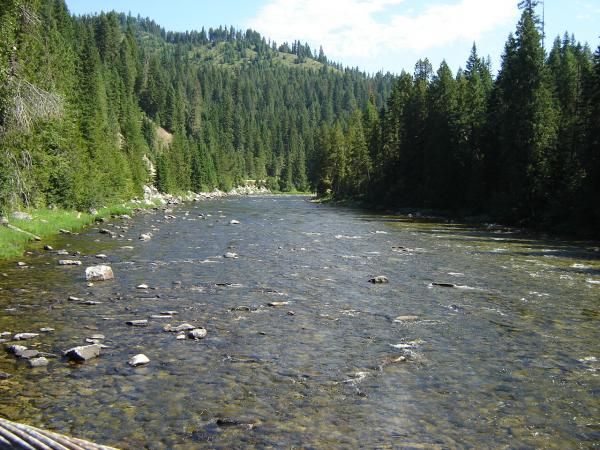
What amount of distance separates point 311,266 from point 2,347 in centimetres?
1574

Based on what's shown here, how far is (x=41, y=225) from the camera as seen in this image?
3534 centimetres

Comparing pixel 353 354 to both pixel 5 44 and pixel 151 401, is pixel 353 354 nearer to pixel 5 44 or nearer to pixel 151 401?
pixel 151 401

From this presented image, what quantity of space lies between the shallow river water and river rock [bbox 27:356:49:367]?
0.69 feet

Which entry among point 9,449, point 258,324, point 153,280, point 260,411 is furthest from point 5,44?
point 9,449

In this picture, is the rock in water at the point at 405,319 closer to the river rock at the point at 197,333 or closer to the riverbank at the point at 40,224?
the river rock at the point at 197,333

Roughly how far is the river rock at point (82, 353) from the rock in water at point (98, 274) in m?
9.29

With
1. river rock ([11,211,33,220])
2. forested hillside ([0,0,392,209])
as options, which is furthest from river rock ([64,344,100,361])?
river rock ([11,211,33,220])

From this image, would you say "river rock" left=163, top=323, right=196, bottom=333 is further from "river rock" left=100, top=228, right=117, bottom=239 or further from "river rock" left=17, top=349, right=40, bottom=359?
"river rock" left=100, top=228, right=117, bottom=239

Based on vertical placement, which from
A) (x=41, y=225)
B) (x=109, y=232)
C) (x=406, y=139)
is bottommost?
(x=109, y=232)

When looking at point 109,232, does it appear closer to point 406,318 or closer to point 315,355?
point 406,318

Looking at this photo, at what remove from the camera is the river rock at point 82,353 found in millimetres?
12523

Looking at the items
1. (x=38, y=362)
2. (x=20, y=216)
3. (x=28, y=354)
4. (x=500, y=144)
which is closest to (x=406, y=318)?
(x=38, y=362)

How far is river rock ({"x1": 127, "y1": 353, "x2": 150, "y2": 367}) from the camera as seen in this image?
487 inches

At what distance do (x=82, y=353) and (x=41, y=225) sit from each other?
25.8 metres
